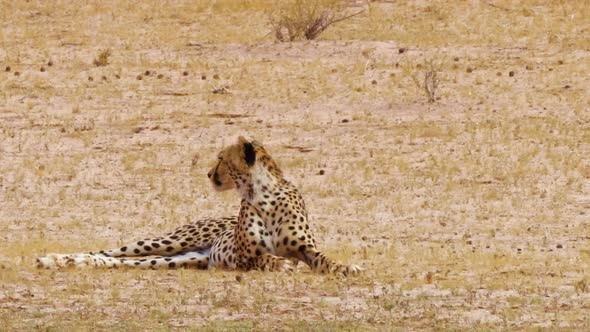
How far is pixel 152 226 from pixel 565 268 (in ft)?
15.0

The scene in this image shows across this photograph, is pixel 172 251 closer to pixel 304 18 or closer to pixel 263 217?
pixel 263 217

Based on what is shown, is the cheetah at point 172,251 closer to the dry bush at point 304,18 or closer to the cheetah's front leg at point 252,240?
the cheetah's front leg at point 252,240

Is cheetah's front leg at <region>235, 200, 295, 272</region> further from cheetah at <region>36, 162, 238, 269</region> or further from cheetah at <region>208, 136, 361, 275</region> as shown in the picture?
cheetah at <region>36, 162, 238, 269</region>

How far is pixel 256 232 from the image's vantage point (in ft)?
40.5

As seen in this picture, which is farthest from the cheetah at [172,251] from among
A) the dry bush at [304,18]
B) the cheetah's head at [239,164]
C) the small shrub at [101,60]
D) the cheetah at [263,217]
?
the dry bush at [304,18]

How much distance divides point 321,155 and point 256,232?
23.4ft

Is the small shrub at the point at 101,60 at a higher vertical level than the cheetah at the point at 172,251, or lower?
higher

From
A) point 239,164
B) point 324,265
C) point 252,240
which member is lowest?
point 324,265

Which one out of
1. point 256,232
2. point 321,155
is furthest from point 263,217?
point 321,155

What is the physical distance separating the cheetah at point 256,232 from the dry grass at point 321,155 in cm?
22

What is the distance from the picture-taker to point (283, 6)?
32188 millimetres

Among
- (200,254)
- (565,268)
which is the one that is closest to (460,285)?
(565,268)

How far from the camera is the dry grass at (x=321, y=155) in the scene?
11.2 metres

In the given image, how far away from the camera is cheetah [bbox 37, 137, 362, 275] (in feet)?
40.3
